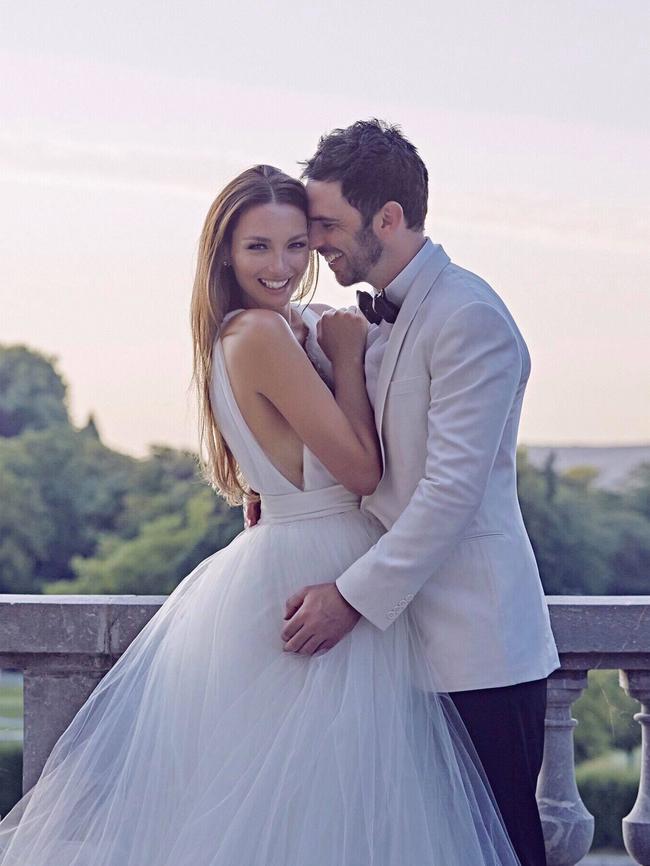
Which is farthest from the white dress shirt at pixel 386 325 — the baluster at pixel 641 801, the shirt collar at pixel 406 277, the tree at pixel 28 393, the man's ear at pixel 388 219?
the tree at pixel 28 393

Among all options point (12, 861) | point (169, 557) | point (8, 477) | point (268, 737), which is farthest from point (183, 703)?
point (8, 477)

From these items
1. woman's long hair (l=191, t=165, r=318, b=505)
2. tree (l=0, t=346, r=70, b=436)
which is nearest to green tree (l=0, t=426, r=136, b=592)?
tree (l=0, t=346, r=70, b=436)

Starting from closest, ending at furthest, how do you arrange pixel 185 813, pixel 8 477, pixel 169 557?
1. pixel 185 813
2. pixel 169 557
3. pixel 8 477

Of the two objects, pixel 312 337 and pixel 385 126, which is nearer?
pixel 385 126

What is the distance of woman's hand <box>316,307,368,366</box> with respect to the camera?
3.79m

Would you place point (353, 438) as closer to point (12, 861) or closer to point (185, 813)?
point (185, 813)

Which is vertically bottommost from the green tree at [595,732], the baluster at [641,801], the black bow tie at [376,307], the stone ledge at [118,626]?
the green tree at [595,732]

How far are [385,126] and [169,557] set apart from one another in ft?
218

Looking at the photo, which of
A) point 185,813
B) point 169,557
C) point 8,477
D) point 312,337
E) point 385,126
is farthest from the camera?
point 8,477

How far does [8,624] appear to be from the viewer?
14.2ft

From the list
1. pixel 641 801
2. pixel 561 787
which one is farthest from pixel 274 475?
pixel 641 801

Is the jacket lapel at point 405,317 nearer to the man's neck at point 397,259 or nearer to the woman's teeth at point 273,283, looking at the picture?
the man's neck at point 397,259

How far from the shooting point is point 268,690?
3576 mm

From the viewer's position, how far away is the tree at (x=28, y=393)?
259ft
